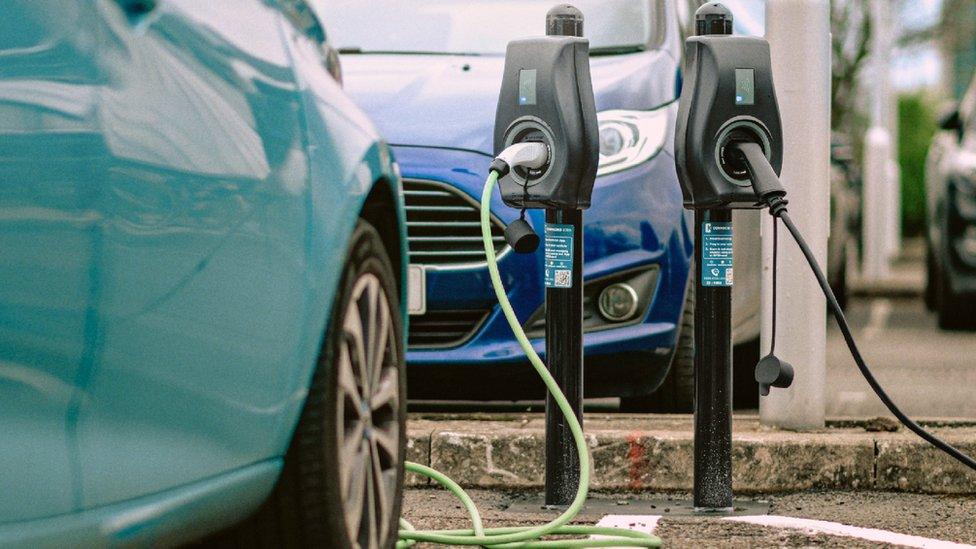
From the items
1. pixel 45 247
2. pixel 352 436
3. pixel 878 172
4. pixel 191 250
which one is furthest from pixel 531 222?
pixel 878 172

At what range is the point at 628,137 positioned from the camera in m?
5.38

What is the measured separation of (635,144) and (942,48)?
2580cm

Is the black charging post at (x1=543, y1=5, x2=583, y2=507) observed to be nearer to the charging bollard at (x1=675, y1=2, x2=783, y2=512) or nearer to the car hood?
the charging bollard at (x1=675, y1=2, x2=783, y2=512)

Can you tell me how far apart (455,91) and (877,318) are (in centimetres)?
769

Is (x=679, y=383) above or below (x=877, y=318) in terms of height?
above

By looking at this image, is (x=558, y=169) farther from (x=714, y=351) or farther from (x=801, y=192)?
(x=801, y=192)

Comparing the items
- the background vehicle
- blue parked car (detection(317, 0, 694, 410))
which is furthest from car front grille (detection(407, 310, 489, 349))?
the background vehicle

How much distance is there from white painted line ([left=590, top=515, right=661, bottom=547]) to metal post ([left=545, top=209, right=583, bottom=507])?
0.66ft

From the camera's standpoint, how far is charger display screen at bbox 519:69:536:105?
429 centimetres

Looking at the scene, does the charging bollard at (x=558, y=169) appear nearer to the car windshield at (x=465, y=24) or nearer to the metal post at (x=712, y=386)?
the metal post at (x=712, y=386)

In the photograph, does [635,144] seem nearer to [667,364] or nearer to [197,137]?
[667,364]

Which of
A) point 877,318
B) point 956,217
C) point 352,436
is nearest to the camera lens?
point 352,436

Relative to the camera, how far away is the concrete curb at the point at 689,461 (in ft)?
15.9

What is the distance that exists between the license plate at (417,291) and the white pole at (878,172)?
42.5 feet
